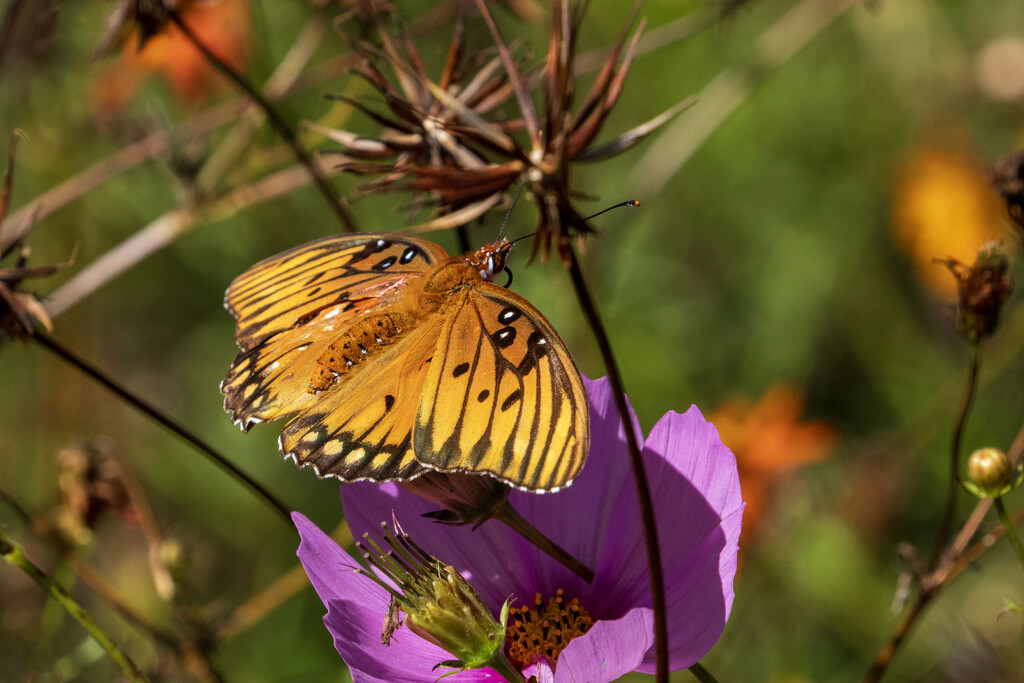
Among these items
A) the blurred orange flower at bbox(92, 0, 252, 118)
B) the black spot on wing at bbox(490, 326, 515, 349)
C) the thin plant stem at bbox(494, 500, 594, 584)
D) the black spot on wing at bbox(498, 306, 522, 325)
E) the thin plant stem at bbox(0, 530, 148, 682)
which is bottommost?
the thin plant stem at bbox(494, 500, 594, 584)

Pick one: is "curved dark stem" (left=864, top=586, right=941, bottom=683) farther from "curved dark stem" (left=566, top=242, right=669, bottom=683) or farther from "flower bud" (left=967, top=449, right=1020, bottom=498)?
"curved dark stem" (left=566, top=242, right=669, bottom=683)

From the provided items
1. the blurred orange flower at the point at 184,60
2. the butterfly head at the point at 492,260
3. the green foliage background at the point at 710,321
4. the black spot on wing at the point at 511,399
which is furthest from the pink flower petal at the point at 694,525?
the blurred orange flower at the point at 184,60

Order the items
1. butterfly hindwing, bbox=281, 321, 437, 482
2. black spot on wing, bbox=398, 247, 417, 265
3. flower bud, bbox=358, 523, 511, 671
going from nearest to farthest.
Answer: flower bud, bbox=358, 523, 511, 671 < butterfly hindwing, bbox=281, 321, 437, 482 < black spot on wing, bbox=398, 247, 417, 265

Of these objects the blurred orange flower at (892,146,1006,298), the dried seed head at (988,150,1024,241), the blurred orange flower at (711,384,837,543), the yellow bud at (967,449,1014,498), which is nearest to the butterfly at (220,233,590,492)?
the yellow bud at (967,449,1014,498)

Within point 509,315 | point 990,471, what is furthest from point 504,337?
point 990,471

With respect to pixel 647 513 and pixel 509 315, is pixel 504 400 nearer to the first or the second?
pixel 509 315

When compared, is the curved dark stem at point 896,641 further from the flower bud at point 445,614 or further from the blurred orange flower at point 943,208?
the blurred orange flower at point 943,208
